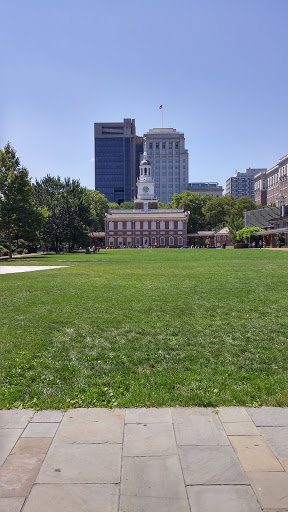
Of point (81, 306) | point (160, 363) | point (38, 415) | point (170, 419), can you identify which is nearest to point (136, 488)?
point (170, 419)

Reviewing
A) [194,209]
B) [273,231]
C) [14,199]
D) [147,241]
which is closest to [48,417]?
[14,199]

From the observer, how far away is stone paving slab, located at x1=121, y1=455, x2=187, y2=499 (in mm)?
2801

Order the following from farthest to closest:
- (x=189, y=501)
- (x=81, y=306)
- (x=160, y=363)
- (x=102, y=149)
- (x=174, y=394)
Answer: (x=102, y=149) → (x=81, y=306) → (x=160, y=363) → (x=174, y=394) → (x=189, y=501)

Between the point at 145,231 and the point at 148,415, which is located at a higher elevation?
the point at 145,231

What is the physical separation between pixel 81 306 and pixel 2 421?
218 inches

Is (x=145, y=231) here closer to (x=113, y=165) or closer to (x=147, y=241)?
(x=147, y=241)

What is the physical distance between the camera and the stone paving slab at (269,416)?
3801 mm

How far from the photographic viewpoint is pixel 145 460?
318 centimetres

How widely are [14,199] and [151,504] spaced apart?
36882 millimetres

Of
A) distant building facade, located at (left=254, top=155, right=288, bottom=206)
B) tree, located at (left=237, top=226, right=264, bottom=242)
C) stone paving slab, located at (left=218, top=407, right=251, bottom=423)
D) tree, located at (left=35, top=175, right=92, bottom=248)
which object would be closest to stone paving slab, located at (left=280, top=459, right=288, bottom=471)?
stone paving slab, located at (left=218, top=407, right=251, bottom=423)

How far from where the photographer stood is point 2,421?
12.7ft

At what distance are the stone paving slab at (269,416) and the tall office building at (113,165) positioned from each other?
6744 inches

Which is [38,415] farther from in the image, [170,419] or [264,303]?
[264,303]

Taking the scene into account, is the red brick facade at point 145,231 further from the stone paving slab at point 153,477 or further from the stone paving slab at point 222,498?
the stone paving slab at point 222,498
